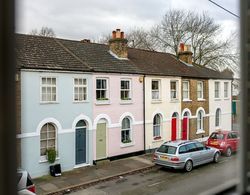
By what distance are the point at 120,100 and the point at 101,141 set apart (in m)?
0.87

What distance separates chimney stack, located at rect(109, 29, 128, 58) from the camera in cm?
385

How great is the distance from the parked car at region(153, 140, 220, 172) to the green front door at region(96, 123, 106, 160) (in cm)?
71

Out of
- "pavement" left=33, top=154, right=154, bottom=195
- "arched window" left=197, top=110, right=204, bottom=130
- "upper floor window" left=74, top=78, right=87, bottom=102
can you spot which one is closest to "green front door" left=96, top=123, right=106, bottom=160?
"pavement" left=33, top=154, right=154, bottom=195

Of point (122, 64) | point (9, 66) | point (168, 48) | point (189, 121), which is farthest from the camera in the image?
point (122, 64)

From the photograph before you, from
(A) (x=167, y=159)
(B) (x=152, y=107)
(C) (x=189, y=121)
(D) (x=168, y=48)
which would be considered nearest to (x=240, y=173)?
(D) (x=168, y=48)

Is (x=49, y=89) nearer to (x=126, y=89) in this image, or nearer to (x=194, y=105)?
(x=194, y=105)

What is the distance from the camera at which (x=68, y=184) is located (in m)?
2.43

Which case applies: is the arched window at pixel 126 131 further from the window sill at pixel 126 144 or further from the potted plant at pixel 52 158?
the potted plant at pixel 52 158

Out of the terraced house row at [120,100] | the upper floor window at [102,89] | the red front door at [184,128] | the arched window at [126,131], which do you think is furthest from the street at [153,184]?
the upper floor window at [102,89]

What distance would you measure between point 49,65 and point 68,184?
1278 mm

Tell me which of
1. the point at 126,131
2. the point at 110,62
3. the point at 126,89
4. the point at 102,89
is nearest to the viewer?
the point at 126,131

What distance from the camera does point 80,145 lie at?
3.31 metres

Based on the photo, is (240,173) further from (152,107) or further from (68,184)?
(152,107)

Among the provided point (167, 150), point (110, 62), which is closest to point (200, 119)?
point (167, 150)
